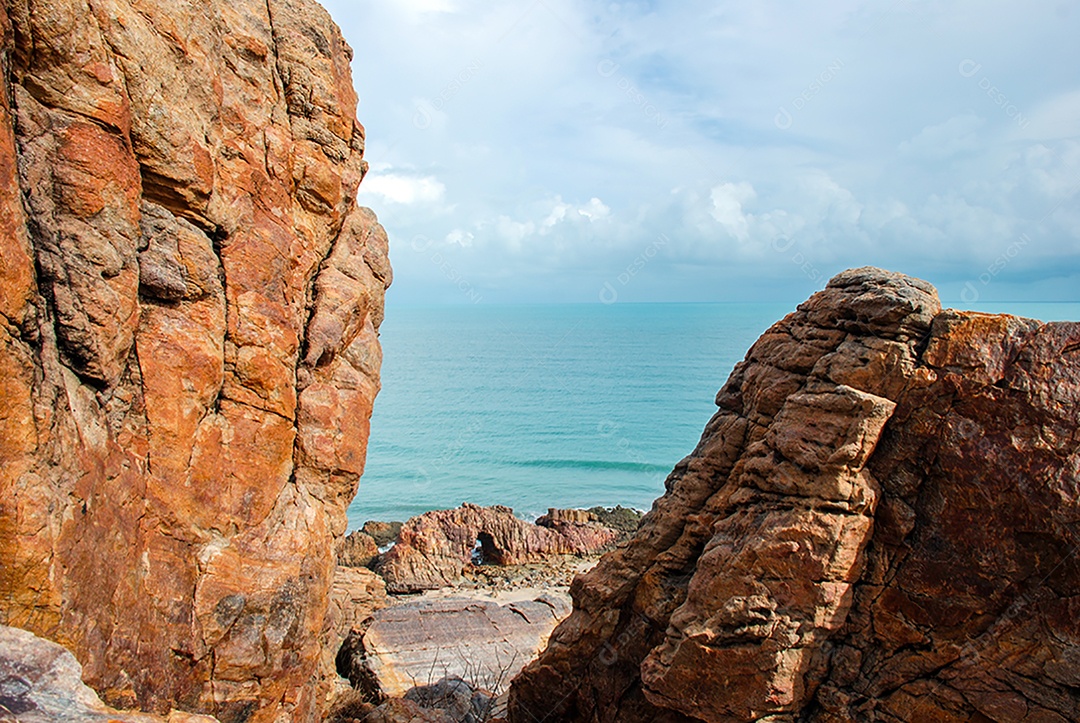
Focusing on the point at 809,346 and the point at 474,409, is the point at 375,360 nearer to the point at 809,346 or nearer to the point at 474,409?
the point at 809,346

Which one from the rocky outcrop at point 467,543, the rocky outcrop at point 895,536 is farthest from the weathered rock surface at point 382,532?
the rocky outcrop at point 895,536

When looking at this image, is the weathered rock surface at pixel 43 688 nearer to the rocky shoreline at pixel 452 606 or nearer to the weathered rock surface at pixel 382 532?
the rocky shoreline at pixel 452 606

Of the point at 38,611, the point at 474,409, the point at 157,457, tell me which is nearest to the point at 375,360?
the point at 157,457

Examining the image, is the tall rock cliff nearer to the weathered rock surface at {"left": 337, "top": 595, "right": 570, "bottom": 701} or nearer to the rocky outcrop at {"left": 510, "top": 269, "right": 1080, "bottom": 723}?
the rocky outcrop at {"left": 510, "top": 269, "right": 1080, "bottom": 723}

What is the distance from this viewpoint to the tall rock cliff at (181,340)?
20.1 ft

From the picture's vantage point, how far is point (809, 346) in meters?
9.02

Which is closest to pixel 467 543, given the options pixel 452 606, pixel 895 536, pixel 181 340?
pixel 452 606

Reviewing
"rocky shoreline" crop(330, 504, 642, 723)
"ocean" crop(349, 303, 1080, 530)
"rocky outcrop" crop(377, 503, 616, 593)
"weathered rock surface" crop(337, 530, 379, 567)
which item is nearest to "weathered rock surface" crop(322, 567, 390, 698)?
"rocky shoreline" crop(330, 504, 642, 723)

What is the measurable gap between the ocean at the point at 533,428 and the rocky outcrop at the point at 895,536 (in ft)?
136

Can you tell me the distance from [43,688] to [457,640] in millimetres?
16108

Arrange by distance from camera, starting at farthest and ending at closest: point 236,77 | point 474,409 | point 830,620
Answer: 1. point 474,409
2. point 236,77
3. point 830,620

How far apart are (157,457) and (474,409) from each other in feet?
281

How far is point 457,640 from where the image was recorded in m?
19.7

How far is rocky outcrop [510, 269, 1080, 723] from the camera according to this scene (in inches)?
287
